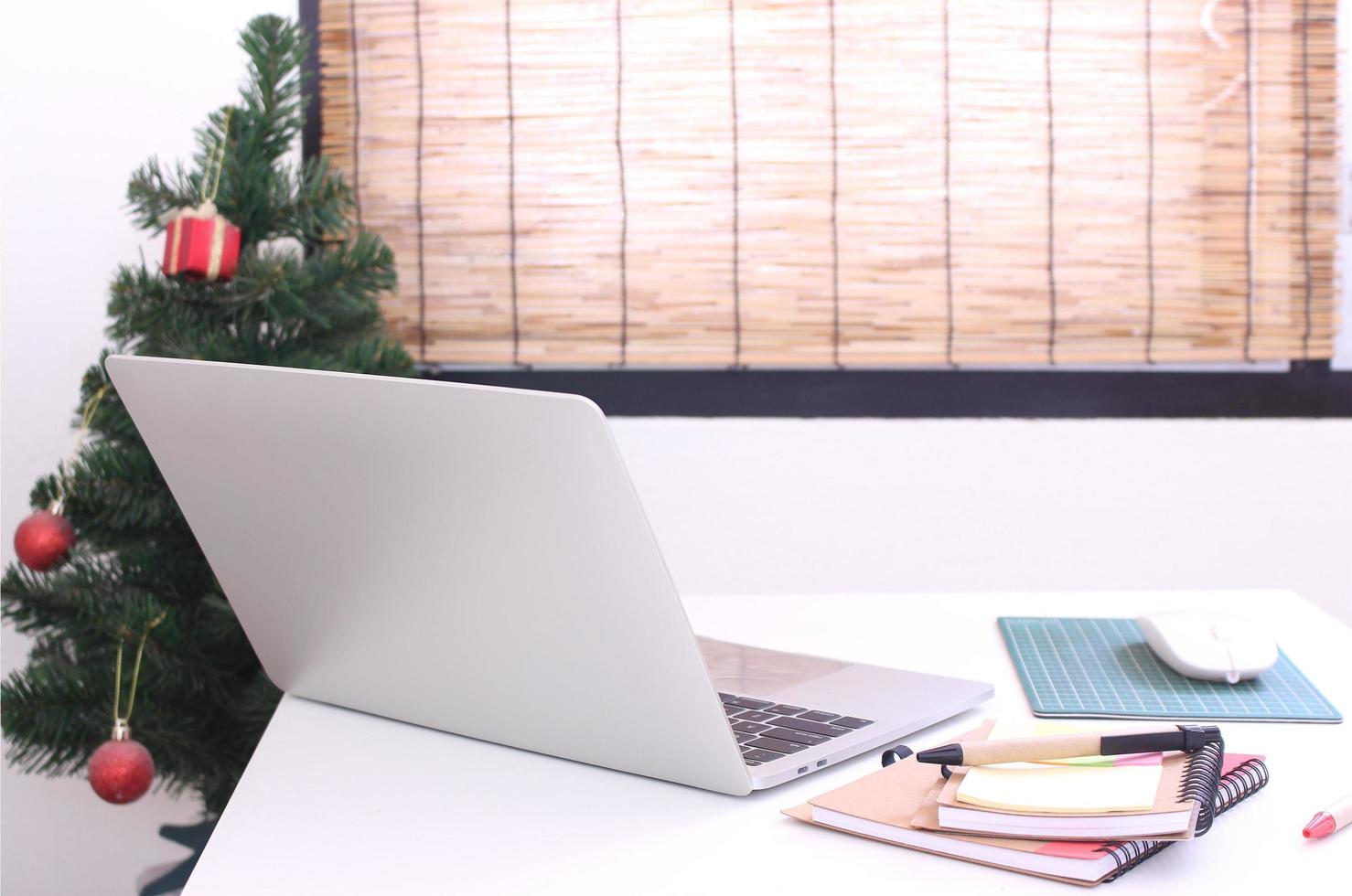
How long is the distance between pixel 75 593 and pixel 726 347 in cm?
102

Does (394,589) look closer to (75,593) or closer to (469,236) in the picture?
(75,593)

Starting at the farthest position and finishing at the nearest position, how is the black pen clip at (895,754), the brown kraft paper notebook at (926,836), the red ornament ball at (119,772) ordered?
the red ornament ball at (119,772)
the black pen clip at (895,754)
the brown kraft paper notebook at (926,836)

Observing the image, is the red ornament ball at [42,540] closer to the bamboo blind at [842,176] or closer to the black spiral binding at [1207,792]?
the bamboo blind at [842,176]

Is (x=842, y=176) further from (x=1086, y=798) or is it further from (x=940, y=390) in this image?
(x=1086, y=798)

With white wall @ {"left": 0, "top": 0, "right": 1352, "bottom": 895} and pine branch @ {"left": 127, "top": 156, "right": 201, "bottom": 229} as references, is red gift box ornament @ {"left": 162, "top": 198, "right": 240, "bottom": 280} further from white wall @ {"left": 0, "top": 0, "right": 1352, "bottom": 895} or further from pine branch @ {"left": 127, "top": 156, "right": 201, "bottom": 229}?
white wall @ {"left": 0, "top": 0, "right": 1352, "bottom": 895}

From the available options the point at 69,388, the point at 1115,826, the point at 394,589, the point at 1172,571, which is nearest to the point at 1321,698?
the point at 1115,826

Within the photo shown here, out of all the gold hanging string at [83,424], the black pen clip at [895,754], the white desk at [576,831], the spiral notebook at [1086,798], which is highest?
the gold hanging string at [83,424]

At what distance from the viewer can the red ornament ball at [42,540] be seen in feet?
4.41

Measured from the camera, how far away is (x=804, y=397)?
1.97m

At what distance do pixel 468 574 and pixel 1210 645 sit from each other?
601mm

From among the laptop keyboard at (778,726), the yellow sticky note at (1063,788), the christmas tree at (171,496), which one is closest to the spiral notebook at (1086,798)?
the yellow sticky note at (1063,788)

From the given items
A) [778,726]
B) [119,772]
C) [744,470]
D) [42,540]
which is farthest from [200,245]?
[778,726]

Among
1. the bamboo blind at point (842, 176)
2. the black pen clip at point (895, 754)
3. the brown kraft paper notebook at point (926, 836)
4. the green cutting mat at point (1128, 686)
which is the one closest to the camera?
the brown kraft paper notebook at point (926, 836)

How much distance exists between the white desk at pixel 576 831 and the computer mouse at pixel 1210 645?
6 centimetres
